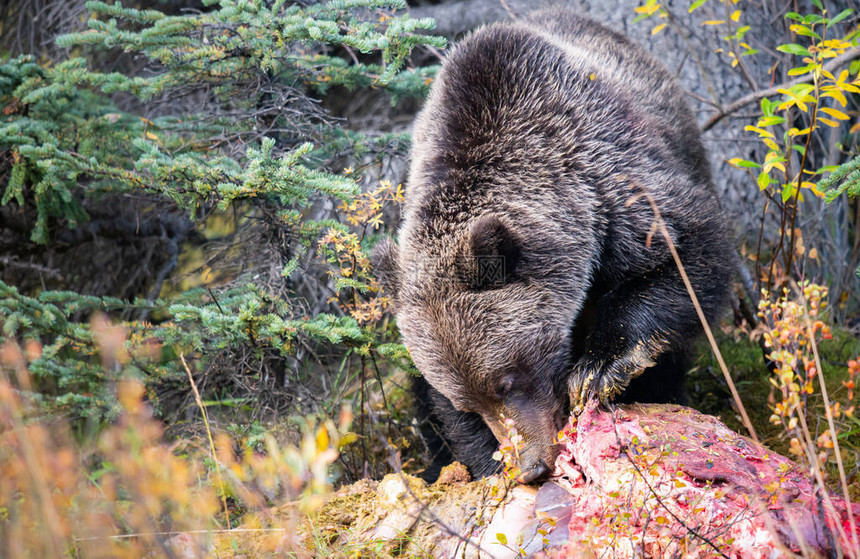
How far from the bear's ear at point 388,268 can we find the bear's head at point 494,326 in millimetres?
127

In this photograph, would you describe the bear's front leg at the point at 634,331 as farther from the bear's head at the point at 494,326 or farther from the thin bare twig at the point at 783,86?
the thin bare twig at the point at 783,86

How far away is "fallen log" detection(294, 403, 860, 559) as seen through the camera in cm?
232

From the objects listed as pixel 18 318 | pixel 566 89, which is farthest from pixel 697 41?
pixel 18 318

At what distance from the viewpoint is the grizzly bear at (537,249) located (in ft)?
11.2

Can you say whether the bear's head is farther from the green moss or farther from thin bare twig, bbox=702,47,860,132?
thin bare twig, bbox=702,47,860,132

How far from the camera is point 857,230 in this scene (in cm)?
611

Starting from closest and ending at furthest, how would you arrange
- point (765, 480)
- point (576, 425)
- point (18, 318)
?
1. point (765, 480)
2. point (576, 425)
3. point (18, 318)

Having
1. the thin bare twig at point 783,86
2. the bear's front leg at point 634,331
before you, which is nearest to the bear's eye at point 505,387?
the bear's front leg at point 634,331

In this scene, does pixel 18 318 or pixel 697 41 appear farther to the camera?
pixel 697 41

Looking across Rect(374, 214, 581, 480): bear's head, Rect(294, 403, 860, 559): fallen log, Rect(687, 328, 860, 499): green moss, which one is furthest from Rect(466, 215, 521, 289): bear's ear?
Rect(687, 328, 860, 499): green moss

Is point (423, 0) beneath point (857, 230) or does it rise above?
above

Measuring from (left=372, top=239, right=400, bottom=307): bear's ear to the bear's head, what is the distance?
0.42 ft

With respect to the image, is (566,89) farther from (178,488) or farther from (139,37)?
(178,488)

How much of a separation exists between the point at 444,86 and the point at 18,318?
112 inches
